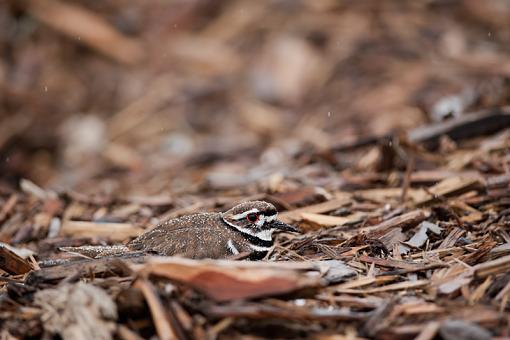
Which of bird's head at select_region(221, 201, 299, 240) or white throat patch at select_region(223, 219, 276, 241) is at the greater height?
bird's head at select_region(221, 201, 299, 240)

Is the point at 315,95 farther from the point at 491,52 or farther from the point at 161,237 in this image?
the point at 161,237

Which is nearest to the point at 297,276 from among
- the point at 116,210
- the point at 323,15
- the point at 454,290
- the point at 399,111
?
the point at 454,290

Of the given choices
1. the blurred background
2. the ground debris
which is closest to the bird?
the ground debris

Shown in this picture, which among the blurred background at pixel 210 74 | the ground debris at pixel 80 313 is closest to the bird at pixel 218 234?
the ground debris at pixel 80 313

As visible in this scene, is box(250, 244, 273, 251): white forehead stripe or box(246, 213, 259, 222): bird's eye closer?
box(250, 244, 273, 251): white forehead stripe

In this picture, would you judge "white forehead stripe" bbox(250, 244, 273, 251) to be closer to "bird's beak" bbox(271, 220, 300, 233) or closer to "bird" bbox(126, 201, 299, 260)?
"bird" bbox(126, 201, 299, 260)

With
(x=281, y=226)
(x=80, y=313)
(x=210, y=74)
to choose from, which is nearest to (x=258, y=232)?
(x=281, y=226)
